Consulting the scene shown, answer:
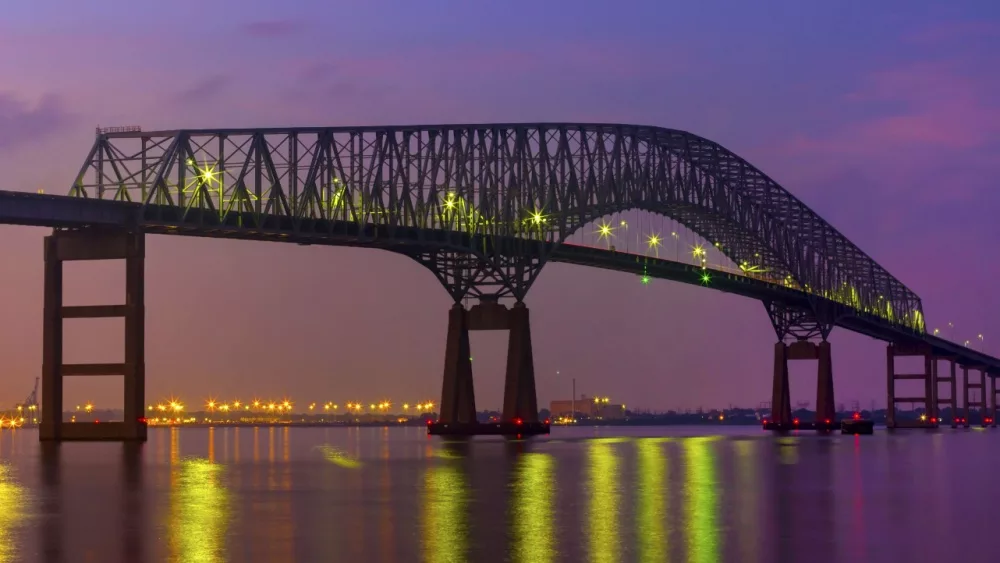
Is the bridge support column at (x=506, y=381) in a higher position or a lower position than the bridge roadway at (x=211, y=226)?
lower

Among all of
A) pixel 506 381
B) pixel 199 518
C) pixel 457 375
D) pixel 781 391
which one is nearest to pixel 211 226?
pixel 457 375

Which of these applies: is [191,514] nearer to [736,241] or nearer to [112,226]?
[112,226]

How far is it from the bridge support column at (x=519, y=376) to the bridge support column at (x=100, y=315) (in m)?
33.3

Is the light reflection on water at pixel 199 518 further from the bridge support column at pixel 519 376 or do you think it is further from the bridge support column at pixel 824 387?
the bridge support column at pixel 824 387

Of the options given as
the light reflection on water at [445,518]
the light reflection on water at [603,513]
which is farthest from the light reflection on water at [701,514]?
the light reflection on water at [445,518]

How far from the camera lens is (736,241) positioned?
585 feet

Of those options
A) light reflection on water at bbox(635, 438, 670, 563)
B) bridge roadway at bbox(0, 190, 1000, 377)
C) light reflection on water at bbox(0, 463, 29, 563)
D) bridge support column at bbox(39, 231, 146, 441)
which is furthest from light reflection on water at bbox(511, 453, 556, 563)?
bridge roadway at bbox(0, 190, 1000, 377)

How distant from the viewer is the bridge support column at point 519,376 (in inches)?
4833

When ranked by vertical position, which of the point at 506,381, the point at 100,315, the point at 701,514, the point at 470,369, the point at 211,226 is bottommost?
the point at 701,514

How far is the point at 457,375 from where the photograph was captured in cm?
12262

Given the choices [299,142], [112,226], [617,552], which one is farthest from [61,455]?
[617,552]

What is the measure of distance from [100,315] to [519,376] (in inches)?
1493

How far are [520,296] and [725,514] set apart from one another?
89319 mm

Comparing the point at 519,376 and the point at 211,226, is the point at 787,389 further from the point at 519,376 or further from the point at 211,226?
the point at 211,226
